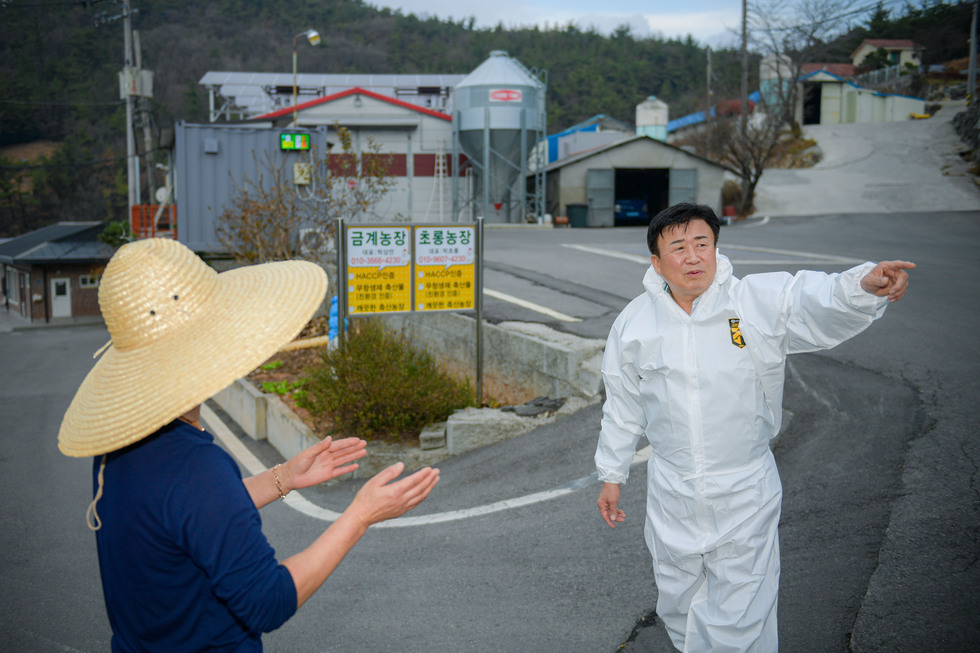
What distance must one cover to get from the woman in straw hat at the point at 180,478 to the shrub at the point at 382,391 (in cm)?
528

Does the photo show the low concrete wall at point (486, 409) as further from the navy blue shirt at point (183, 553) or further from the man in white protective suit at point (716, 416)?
the navy blue shirt at point (183, 553)

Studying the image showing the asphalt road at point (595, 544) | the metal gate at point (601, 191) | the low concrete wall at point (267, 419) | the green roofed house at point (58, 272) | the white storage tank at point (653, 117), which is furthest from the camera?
the white storage tank at point (653, 117)

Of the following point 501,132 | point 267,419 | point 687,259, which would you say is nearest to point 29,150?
point 501,132

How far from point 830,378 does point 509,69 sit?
27700mm

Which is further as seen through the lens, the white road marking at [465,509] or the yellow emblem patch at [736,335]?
the white road marking at [465,509]

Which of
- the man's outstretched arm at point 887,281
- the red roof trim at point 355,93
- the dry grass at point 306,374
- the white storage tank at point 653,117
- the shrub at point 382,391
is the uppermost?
the white storage tank at point 653,117

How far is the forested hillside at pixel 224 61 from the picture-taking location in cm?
6519

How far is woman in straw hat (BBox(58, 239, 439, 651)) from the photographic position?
182 centimetres

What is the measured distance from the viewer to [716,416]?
2.88 metres

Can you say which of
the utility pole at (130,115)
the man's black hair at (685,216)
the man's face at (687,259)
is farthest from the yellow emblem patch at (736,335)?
the utility pole at (130,115)

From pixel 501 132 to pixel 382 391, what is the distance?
25919mm

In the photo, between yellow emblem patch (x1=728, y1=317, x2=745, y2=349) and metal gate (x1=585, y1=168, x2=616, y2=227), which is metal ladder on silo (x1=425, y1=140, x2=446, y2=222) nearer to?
metal gate (x1=585, y1=168, x2=616, y2=227)

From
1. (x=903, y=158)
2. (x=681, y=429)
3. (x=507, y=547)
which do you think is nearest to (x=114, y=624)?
(x=681, y=429)

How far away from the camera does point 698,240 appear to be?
305 cm
